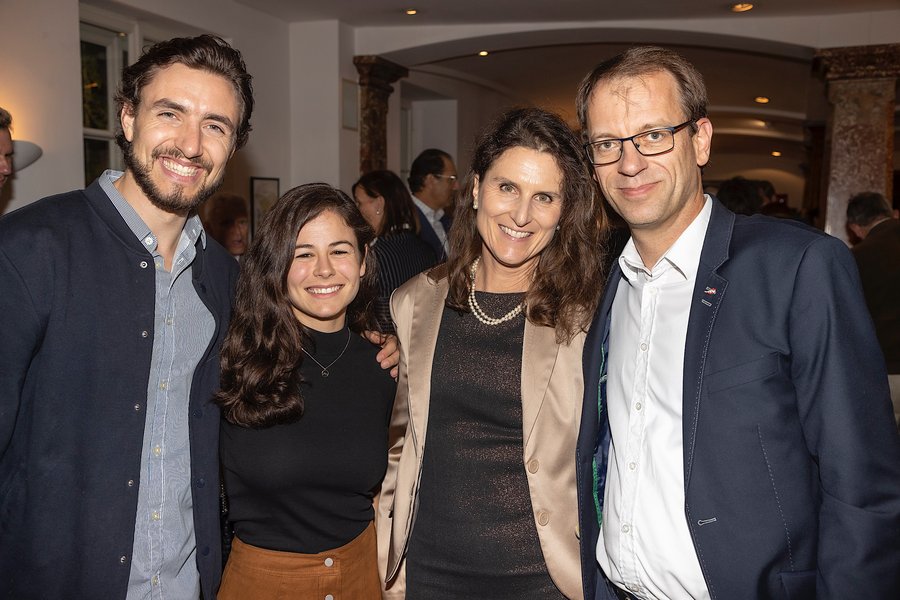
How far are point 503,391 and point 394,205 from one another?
8.51 feet

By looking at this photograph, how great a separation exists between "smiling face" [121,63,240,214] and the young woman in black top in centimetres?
31

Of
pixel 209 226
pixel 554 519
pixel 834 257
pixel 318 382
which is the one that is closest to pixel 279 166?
pixel 209 226

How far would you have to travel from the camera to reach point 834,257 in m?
1.40

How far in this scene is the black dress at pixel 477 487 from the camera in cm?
196

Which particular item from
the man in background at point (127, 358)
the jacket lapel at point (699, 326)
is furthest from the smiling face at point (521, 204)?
the man in background at point (127, 358)

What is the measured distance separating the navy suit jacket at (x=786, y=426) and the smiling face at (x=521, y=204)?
1.84 ft

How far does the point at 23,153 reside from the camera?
13.9 feet

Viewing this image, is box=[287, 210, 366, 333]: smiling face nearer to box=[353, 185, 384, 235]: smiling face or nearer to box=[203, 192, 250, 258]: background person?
box=[353, 185, 384, 235]: smiling face

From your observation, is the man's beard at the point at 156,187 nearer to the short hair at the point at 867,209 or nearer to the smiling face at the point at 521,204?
the smiling face at the point at 521,204

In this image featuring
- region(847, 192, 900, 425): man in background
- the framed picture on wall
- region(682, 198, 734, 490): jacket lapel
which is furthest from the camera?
the framed picture on wall

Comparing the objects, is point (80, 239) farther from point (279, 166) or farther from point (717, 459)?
point (279, 166)

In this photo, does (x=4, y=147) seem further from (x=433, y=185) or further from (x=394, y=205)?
(x=433, y=185)

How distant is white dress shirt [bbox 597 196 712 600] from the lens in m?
1.57

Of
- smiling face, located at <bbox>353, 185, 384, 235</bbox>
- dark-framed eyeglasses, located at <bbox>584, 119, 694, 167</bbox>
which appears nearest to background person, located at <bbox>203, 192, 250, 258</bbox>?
smiling face, located at <bbox>353, 185, 384, 235</bbox>
